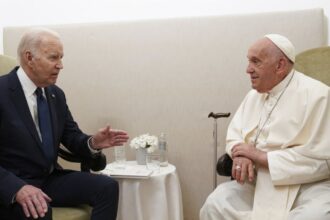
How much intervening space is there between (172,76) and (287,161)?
4.23ft

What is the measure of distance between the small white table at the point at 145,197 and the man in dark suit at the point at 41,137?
43cm

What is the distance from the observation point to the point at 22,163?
2078 millimetres

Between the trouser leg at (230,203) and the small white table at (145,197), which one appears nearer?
the trouser leg at (230,203)

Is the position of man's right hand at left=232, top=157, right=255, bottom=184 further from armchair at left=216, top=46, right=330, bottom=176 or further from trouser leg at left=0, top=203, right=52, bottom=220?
trouser leg at left=0, top=203, right=52, bottom=220

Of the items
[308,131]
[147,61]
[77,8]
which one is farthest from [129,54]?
[308,131]

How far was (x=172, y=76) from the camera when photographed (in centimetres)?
305

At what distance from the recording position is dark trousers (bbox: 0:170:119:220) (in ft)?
6.82

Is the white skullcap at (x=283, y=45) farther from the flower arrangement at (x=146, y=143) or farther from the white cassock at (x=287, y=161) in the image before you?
the flower arrangement at (x=146, y=143)

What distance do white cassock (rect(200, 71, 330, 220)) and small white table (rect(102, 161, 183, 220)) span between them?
555 millimetres

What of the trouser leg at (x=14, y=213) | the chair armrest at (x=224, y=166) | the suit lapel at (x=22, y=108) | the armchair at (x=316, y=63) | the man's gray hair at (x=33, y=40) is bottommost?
the trouser leg at (x=14, y=213)

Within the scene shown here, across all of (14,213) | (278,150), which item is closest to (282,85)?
(278,150)

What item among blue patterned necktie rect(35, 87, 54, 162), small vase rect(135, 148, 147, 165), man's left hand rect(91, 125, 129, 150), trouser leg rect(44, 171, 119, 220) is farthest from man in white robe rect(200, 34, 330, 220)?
blue patterned necktie rect(35, 87, 54, 162)

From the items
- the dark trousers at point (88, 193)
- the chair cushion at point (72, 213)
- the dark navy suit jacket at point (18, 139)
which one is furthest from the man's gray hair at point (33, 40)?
the chair cushion at point (72, 213)

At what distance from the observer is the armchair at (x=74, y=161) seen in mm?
1986
